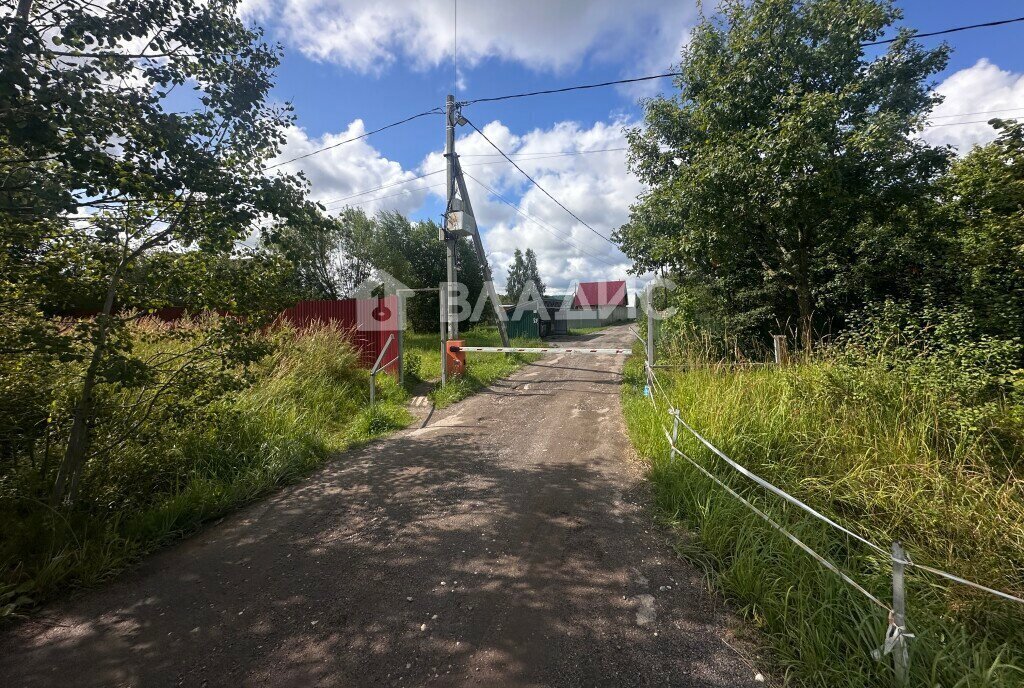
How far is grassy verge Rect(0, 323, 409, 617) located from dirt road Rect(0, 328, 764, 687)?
20cm

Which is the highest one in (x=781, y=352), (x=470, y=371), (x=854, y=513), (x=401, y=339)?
(x=401, y=339)

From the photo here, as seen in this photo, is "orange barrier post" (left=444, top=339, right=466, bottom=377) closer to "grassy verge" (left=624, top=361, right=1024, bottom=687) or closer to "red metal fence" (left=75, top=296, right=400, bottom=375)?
"red metal fence" (left=75, top=296, right=400, bottom=375)

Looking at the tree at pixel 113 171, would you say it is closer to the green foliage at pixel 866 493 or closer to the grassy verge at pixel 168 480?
the grassy verge at pixel 168 480

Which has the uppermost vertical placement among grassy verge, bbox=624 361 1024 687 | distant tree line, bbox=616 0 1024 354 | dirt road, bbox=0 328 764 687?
distant tree line, bbox=616 0 1024 354

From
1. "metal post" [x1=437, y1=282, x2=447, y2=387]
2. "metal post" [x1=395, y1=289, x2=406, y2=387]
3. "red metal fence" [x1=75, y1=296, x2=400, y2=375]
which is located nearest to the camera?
"metal post" [x1=437, y1=282, x2=447, y2=387]

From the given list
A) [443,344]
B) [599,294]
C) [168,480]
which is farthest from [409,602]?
[599,294]

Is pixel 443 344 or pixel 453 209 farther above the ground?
pixel 453 209

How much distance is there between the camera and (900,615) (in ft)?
5.08

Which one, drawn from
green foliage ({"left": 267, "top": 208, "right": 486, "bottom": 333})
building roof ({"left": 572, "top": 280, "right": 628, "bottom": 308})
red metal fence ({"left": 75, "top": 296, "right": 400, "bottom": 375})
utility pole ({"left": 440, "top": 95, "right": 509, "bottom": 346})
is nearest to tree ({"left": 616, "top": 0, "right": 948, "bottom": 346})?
utility pole ({"left": 440, "top": 95, "right": 509, "bottom": 346})

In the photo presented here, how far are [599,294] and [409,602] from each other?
111 feet

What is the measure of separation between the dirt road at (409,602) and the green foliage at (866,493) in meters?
→ 0.31

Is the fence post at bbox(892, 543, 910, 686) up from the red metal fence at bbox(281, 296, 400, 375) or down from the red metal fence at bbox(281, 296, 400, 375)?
down

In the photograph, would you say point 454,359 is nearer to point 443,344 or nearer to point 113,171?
point 443,344

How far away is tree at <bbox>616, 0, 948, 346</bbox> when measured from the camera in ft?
18.2
